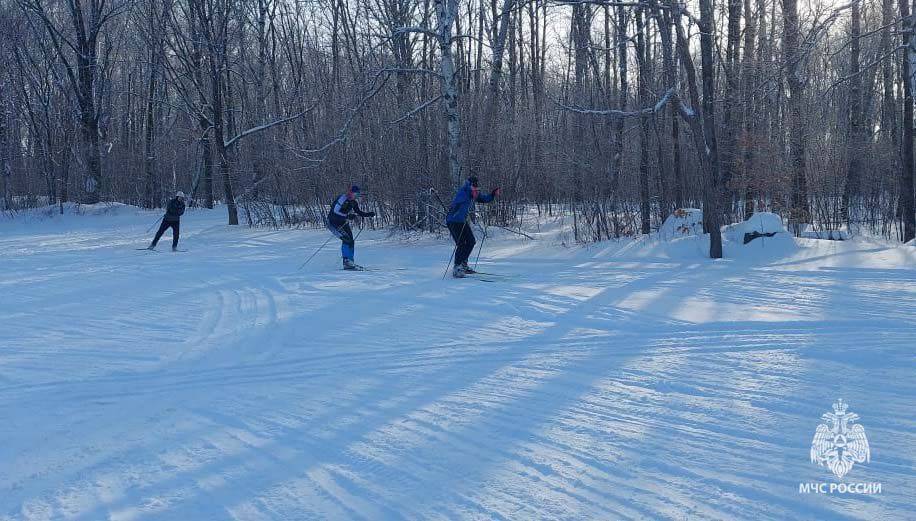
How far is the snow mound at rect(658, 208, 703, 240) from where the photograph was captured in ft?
54.9

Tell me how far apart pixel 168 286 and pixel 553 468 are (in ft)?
30.1

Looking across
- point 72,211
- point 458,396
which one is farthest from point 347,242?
point 72,211

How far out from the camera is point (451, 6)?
58.9 feet

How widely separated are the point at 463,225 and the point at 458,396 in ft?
22.0

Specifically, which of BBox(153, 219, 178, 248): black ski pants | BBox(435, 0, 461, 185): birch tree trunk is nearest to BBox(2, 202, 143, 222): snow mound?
BBox(153, 219, 178, 248): black ski pants

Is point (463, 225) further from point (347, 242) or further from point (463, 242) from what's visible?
point (347, 242)

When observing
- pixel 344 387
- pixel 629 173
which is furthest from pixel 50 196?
pixel 344 387

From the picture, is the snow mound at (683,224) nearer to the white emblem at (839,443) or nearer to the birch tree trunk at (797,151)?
the birch tree trunk at (797,151)

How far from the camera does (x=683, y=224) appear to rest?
16969mm

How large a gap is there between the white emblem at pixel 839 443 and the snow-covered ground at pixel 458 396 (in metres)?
0.07

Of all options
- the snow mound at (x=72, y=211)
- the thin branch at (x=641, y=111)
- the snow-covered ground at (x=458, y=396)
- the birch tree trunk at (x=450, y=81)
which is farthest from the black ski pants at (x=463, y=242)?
the snow mound at (x=72, y=211)

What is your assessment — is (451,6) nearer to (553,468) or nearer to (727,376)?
(727,376)

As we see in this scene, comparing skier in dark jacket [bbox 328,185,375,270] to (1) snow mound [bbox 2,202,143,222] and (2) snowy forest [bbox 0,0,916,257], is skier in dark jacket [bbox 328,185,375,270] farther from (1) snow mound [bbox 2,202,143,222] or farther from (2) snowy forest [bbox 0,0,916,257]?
(1) snow mound [bbox 2,202,143,222]

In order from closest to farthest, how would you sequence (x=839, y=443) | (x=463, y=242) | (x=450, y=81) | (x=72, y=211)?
(x=839, y=443) < (x=463, y=242) < (x=450, y=81) < (x=72, y=211)
